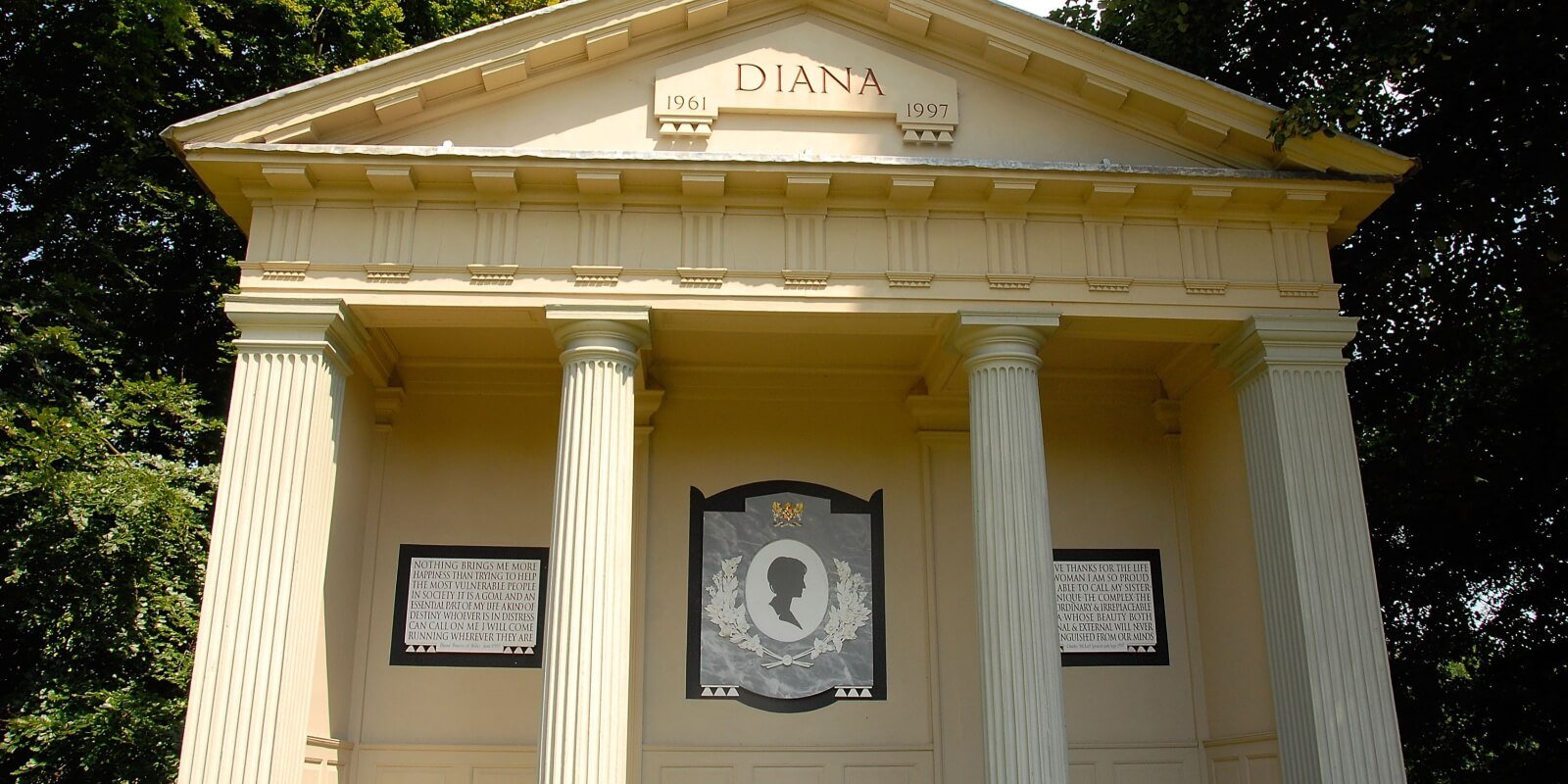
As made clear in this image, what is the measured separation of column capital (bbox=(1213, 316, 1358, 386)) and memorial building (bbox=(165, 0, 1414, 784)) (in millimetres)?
32

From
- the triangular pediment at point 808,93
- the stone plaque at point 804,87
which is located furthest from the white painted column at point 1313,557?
the stone plaque at point 804,87

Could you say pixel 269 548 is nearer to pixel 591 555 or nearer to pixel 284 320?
pixel 284 320

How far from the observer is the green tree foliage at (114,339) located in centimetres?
1327

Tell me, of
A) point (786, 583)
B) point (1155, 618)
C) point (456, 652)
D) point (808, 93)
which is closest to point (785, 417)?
point (786, 583)

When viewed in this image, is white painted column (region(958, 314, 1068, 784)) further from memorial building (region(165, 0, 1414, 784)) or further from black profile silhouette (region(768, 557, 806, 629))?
black profile silhouette (region(768, 557, 806, 629))

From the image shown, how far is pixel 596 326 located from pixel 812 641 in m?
4.27

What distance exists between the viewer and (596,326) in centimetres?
992

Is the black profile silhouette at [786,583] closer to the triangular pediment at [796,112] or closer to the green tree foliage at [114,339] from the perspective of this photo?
the triangular pediment at [796,112]

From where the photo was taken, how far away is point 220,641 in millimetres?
8977

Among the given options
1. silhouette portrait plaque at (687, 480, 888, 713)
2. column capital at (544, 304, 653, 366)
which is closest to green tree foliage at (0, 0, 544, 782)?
column capital at (544, 304, 653, 366)

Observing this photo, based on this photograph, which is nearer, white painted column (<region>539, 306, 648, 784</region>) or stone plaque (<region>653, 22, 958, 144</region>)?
white painted column (<region>539, 306, 648, 784</region>)

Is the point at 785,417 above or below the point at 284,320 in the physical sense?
above

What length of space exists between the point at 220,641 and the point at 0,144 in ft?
36.3

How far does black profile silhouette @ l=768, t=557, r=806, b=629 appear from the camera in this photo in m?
12.2
